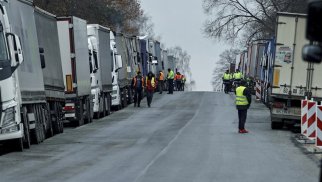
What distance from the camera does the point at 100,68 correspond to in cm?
3212

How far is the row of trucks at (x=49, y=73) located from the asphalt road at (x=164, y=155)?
2.02 ft

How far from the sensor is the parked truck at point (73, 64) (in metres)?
26.4

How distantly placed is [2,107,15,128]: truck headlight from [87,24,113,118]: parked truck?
13.5m

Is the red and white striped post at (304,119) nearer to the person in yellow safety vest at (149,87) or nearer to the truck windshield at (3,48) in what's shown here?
the truck windshield at (3,48)

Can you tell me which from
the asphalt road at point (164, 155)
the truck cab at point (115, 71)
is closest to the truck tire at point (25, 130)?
the asphalt road at point (164, 155)

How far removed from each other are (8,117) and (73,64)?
9.76m

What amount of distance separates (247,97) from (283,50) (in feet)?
8.19

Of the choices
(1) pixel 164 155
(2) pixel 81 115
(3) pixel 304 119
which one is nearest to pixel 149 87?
(2) pixel 81 115

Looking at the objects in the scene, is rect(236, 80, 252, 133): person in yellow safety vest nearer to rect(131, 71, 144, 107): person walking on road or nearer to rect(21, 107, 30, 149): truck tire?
rect(21, 107, 30, 149): truck tire

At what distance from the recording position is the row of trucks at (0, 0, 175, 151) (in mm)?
17172

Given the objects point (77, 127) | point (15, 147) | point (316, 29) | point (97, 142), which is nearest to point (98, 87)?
point (77, 127)

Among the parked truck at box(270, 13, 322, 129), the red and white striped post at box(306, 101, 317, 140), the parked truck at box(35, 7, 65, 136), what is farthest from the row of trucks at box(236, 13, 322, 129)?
the parked truck at box(35, 7, 65, 136)

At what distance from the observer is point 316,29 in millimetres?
6453

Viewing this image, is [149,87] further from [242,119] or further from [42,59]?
[42,59]
